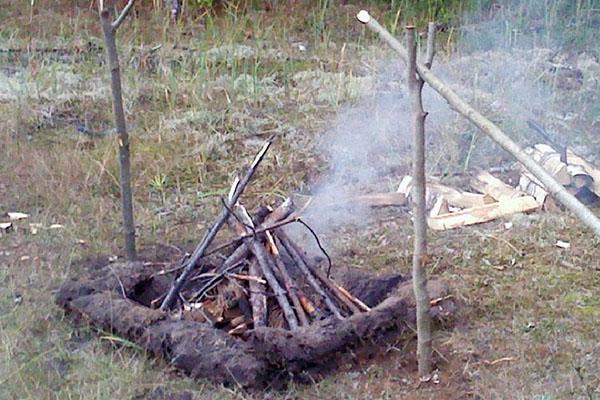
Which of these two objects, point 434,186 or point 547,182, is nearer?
point 547,182

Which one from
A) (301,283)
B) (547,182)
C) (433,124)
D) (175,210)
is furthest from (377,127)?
(547,182)

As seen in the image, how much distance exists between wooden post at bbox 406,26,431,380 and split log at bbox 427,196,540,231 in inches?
61.7

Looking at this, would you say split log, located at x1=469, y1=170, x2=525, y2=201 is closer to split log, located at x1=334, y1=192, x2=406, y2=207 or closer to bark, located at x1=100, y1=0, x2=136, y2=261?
split log, located at x1=334, y1=192, x2=406, y2=207

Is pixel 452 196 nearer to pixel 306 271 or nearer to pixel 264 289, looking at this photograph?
pixel 306 271

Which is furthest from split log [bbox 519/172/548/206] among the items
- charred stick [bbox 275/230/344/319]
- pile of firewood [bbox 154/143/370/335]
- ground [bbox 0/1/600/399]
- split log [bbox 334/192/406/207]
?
charred stick [bbox 275/230/344/319]

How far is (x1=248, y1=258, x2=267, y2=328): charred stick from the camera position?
3.74 m

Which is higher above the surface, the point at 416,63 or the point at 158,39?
the point at 416,63

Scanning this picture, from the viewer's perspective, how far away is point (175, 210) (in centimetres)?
526

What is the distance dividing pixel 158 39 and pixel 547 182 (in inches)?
226

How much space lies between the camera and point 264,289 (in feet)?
12.7

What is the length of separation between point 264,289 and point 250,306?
99mm

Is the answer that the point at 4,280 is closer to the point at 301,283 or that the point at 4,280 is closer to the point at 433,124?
the point at 301,283

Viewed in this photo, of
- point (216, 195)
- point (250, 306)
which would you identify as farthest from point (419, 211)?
point (216, 195)

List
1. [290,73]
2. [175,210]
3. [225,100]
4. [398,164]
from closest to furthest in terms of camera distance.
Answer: [175,210], [398,164], [225,100], [290,73]
